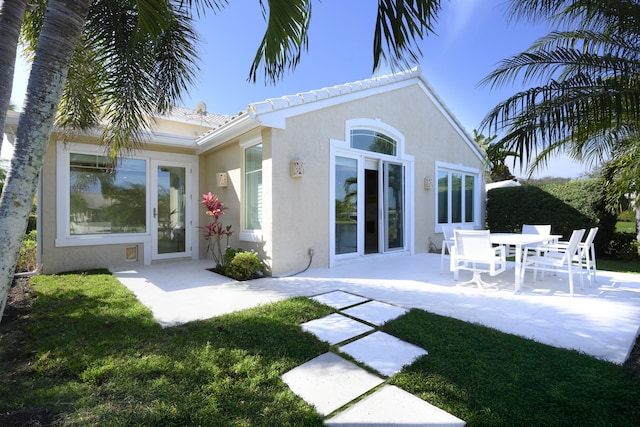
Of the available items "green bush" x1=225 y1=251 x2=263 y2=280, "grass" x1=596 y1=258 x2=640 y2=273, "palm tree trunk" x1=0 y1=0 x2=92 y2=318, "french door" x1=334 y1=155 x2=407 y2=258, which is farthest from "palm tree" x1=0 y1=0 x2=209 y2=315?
"grass" x1=596 y1=258 x2=640 y2=273

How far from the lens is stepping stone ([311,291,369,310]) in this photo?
5438mm

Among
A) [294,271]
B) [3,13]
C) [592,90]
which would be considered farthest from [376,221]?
[3,13]

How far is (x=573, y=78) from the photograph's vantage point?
4.47m

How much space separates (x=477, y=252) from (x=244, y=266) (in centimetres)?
533

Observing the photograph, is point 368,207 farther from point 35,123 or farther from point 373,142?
point 35,123

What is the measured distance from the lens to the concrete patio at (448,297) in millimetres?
4344

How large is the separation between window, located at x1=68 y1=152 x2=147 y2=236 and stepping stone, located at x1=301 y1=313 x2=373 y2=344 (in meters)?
7.53

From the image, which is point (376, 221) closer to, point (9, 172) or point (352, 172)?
point (352, 172)

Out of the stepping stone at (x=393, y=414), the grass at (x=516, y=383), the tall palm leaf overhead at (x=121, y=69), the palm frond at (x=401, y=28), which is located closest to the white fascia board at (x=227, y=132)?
the tall palm leaf overhead at (x=121, y=69)

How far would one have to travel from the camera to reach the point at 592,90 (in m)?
4.26

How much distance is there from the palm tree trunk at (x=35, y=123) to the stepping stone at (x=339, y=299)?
4184 mm

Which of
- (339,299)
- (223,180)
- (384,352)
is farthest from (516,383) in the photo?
(223,180)

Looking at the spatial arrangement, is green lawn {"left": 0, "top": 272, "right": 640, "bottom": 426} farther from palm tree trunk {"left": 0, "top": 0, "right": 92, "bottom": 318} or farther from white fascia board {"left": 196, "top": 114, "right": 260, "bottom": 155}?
white fascia board {"left": 196, "top": 114, "right": 260, "bottom": 155}

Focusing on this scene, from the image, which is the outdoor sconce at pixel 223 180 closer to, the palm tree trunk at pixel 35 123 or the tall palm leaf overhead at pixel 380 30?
the tall palm leaf overhead at pixel 380 30
